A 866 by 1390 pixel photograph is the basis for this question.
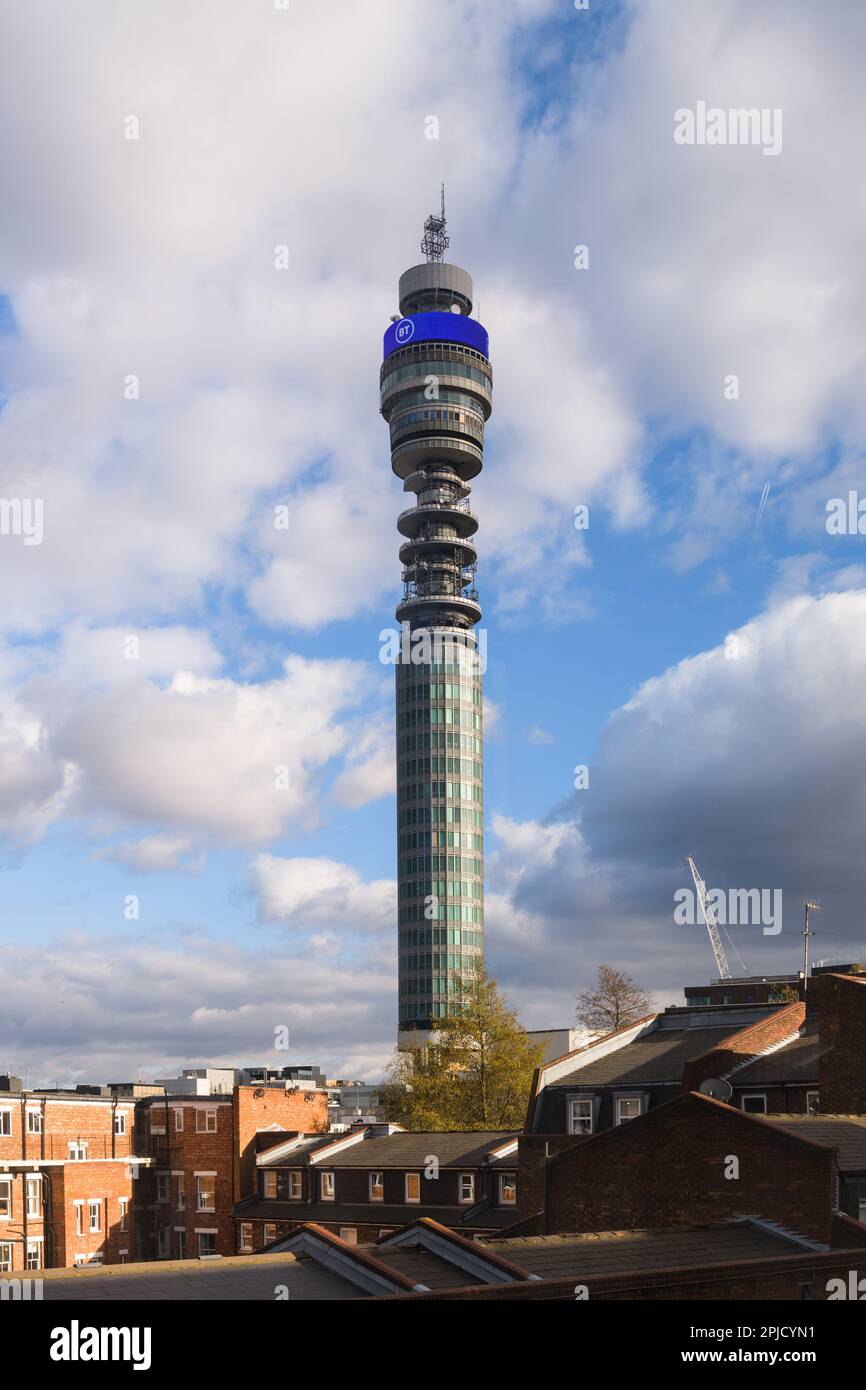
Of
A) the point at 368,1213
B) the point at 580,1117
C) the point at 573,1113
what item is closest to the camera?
the point at 580,1117

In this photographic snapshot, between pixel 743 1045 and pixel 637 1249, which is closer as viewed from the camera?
pixel 637 1249

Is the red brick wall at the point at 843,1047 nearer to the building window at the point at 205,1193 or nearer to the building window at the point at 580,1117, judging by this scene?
the building window at the point at 580,1117

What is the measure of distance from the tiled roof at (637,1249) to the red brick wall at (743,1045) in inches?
466

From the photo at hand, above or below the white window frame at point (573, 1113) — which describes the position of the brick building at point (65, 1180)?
below

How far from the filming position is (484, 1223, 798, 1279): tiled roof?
102ft

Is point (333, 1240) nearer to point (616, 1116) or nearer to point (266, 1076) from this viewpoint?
point (616, 1116)

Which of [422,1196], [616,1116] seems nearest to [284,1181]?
[422,1196]

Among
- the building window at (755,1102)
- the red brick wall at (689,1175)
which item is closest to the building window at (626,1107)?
the building window at (755,1102)

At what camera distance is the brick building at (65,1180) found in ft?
247

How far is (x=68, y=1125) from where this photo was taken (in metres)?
81.1

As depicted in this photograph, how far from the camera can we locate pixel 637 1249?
33344 millimetres

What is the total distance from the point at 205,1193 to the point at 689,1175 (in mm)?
52724

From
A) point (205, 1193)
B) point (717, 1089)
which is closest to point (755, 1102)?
point (717, 1089)

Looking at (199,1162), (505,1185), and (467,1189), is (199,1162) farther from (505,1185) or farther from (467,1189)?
(505,1185)
